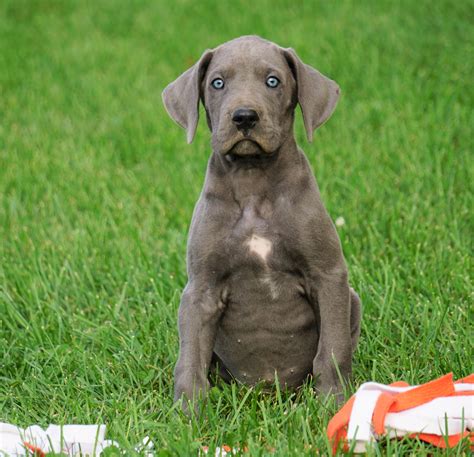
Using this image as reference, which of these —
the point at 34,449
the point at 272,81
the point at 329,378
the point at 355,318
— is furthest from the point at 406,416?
the point at 272,81

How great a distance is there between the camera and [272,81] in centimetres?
403

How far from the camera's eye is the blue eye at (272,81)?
13.2ft

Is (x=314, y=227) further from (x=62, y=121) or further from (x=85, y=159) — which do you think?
(x=62, y=121)

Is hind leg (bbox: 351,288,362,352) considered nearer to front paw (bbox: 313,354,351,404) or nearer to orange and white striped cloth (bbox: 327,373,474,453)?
front paw (bbox: 313,354,351,404)

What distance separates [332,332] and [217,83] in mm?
1142

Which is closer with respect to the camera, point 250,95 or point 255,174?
point 250,95

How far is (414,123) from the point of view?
7484 mm

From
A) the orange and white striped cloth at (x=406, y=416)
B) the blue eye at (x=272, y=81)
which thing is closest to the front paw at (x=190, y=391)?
the orange and white striped cloth at (x=406, y=416)

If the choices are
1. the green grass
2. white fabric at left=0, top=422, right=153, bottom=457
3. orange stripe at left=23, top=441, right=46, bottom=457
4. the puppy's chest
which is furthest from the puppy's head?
orange stripe at left=23, top=441, right=46, bottom=457

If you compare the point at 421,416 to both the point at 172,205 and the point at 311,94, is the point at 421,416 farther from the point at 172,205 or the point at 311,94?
the point at 172,205

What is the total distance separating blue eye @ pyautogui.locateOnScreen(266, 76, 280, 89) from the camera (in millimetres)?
4016

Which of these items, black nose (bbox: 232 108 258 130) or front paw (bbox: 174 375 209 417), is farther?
front paw (bbox: 174 375 209 417)

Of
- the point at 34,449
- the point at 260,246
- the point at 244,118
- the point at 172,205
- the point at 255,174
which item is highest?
the point at 244,118

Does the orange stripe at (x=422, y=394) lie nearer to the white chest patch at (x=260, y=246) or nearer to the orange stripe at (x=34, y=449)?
the white chest patch at (x=260, y=246)
